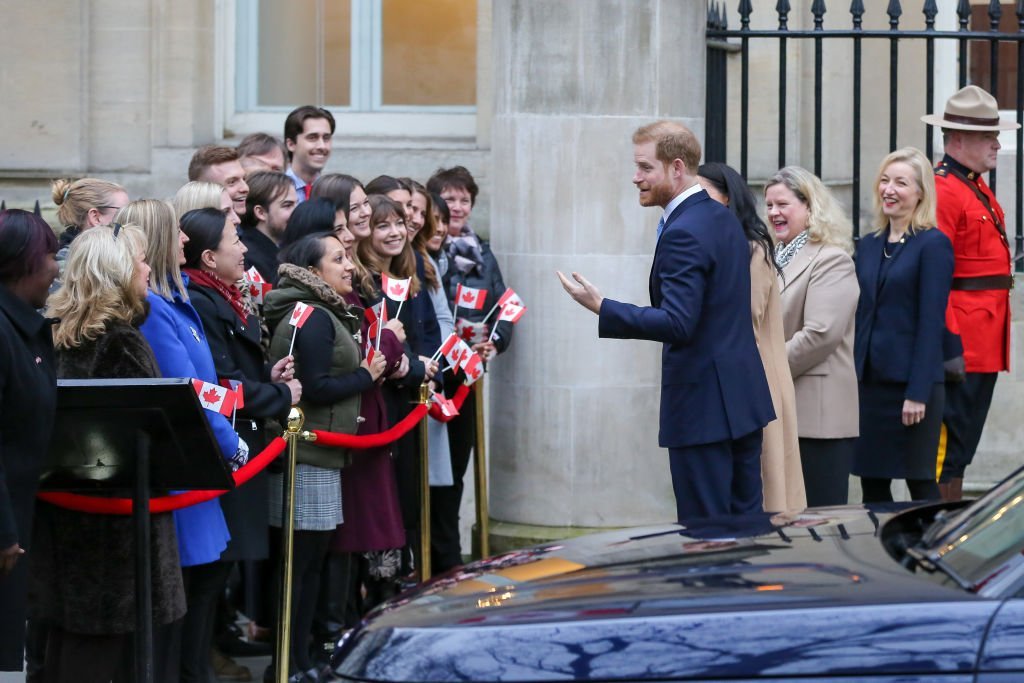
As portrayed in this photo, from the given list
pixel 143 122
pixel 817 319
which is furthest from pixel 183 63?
pixel 817 319

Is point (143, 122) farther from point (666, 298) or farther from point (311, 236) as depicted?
point (666, 298)

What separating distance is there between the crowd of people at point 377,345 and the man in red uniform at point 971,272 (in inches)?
0.6

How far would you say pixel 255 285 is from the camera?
6914 mm

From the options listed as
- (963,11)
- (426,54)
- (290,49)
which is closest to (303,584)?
(963,11)

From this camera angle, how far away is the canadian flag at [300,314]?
21.4ft

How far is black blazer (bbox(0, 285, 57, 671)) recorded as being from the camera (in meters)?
4.87

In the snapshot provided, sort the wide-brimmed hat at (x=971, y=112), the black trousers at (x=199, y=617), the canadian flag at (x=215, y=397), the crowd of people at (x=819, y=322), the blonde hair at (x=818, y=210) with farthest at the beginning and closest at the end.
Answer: the wide-brimmed hat at (x=971, y=112) < the blonde hair at (x=818, y=210) < the crowd of people at (x=819, y=322) < the black trousers at (x=199, y=617) < the canadian flag at (x=215, y=397)

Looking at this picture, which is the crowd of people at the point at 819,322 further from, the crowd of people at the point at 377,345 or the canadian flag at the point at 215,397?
the canadian flag at the point at 215,397

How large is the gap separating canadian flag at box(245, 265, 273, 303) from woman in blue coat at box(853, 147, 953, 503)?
282 centimetres

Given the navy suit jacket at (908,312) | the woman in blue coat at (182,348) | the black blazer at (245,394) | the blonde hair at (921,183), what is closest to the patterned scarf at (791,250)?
the navy suit jacket at (908,312)

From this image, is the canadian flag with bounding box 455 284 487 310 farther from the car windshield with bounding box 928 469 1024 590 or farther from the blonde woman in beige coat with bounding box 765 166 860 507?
the car windshield with bounding box 928 469 1024 590

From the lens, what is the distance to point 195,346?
5828mm

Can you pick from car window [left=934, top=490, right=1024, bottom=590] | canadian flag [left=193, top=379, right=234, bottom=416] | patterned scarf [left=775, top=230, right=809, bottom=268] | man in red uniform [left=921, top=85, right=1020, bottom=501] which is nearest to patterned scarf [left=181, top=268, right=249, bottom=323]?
Result: canadian flag [left=193, top=379, right=234, bottom=416]

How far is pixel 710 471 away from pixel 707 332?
527 mm
